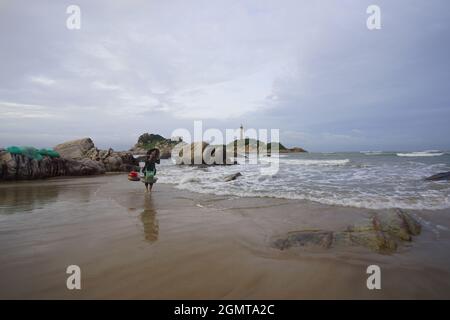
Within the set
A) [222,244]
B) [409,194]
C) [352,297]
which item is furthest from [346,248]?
[409,194]

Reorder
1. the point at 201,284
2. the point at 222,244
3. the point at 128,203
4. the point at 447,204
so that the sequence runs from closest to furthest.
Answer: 1. the point at 201,284
2. the point at 222,244
3. the point at 447,204
4. the point at 128,203

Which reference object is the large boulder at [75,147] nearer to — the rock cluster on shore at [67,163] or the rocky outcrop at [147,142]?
the rock cluster on shore at [67,163]

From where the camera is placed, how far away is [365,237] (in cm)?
427

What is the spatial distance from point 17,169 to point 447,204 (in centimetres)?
2086

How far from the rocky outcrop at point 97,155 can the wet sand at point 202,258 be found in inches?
651

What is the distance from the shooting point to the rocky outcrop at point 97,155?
72.9 feet

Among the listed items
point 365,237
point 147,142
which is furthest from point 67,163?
point 147,142

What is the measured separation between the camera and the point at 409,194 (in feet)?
28.0

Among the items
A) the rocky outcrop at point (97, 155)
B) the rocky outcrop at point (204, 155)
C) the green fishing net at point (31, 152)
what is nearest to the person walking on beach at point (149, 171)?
the green fishing net at point (31, 152)

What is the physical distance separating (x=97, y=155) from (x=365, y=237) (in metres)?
23.6

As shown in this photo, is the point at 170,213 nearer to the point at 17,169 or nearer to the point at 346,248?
the point at 346,248

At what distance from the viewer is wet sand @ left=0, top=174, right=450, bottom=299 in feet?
9.21
